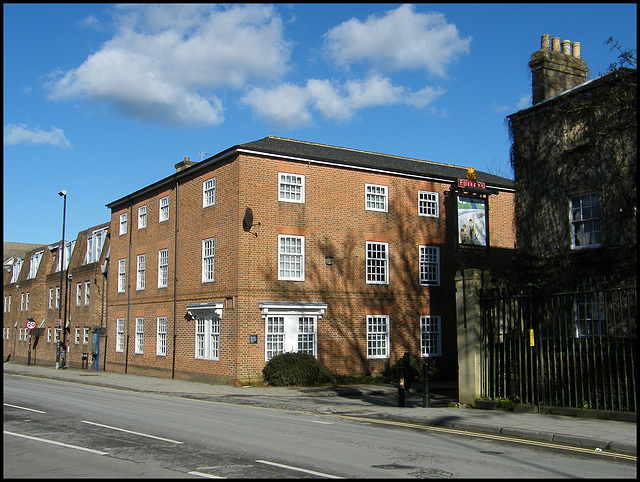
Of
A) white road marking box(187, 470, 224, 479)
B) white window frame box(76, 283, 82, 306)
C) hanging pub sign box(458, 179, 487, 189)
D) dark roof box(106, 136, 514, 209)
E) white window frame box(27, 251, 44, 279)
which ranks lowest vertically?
white road marking box(187, 470, 224, 479)

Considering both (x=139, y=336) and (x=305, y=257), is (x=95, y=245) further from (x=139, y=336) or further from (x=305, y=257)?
(x=305, y=257)

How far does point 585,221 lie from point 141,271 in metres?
24.5

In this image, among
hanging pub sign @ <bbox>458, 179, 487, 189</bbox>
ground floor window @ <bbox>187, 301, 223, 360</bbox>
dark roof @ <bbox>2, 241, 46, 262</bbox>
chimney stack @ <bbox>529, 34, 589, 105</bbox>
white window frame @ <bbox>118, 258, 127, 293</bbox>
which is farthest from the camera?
dark roof @ <bbox>2, 241, 46, 262</bbox>

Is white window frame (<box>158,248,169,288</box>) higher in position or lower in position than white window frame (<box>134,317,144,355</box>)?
higher

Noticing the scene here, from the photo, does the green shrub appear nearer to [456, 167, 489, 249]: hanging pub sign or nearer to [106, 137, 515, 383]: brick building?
[106, 137, 515, 383]: brick building

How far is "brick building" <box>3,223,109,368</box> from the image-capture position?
4069cm

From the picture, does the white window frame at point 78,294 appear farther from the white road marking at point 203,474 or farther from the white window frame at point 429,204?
the white road marking at point 203,474

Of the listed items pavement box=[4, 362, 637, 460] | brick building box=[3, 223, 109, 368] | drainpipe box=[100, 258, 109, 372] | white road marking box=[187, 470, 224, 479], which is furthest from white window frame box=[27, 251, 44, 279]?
white road marking box=[187, 470, 224, 479]

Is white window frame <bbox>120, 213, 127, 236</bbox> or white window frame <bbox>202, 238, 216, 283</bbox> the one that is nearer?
white window frame <bbox>202, 238, 216, 283</bbox>

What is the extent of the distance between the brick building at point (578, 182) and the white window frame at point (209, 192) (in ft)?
44.8

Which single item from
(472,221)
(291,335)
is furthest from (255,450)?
(472,221)

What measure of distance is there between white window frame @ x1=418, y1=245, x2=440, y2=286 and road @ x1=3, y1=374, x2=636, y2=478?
A: 53.6ft

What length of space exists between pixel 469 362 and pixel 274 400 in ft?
23.5

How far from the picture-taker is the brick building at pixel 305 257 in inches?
1040
